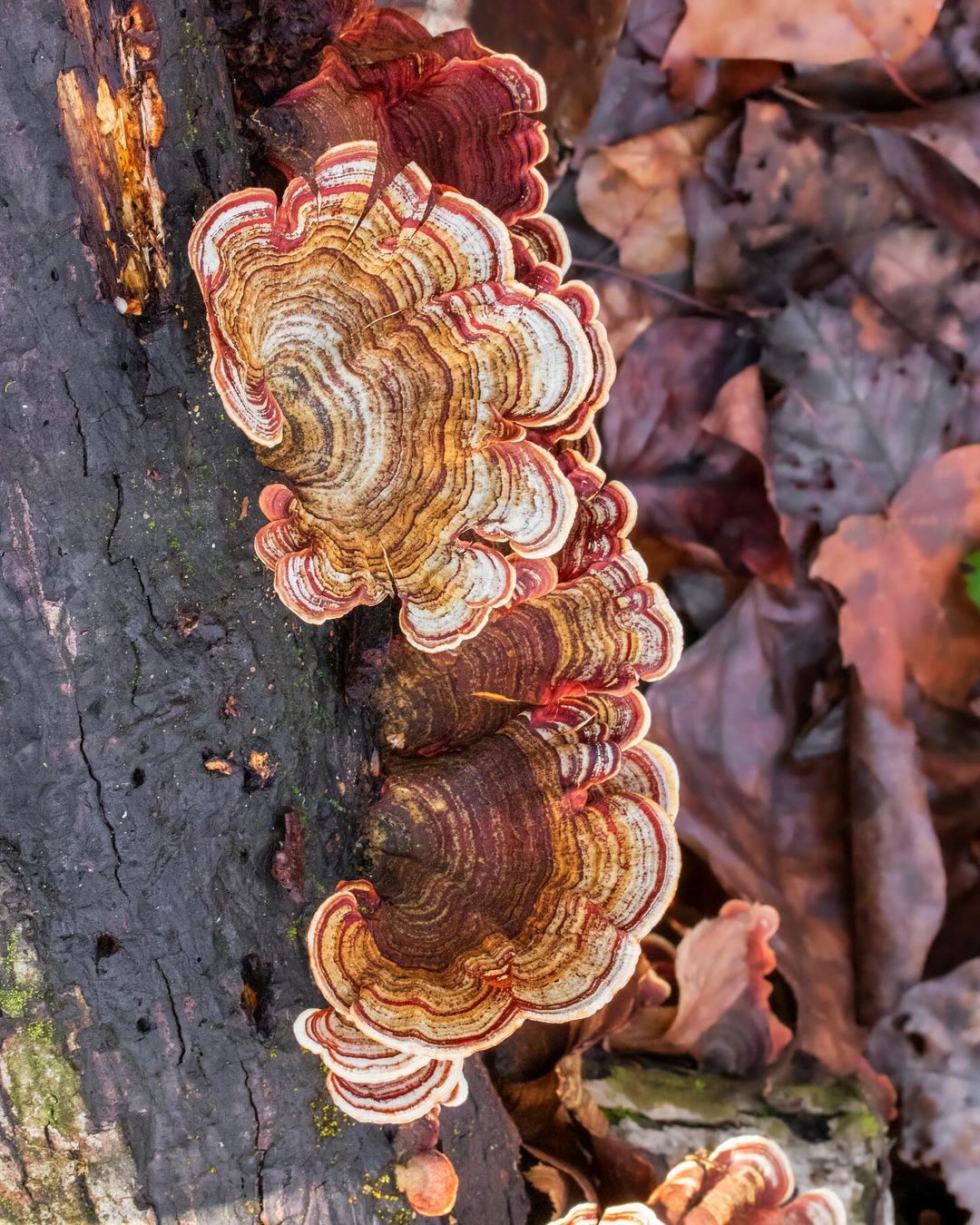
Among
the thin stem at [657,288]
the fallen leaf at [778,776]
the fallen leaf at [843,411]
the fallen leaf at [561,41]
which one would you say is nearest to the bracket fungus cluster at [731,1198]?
the fallen leaf at [778,776]

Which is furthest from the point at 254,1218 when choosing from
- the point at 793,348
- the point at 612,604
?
the point at 793,348

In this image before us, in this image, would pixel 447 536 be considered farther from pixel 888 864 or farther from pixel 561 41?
pixel 888 864

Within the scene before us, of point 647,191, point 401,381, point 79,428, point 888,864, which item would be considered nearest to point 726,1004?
point 888,864

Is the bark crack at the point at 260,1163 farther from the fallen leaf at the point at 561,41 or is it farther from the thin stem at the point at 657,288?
the fallen leaf at the point at 561,41

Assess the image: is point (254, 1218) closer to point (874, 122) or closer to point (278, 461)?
point (278, 461)

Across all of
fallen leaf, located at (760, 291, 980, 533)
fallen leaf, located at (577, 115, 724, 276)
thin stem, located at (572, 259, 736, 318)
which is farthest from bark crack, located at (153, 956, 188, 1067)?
fallen leaf, located at (577, 115, 724, 276)

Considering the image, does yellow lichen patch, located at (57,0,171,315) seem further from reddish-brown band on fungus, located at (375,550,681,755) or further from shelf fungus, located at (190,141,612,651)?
reddish-brown band on fungus, located at (375,550,681,755)
